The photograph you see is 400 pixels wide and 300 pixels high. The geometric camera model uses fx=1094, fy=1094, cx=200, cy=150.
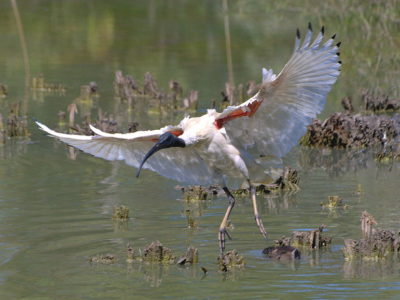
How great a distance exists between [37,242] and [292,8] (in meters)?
18.8

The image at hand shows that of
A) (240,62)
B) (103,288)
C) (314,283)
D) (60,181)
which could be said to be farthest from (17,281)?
(240,62)

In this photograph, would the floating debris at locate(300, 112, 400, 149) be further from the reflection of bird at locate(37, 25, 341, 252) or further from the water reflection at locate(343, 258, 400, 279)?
the water reflection at locate(343, 258, 400, 279)

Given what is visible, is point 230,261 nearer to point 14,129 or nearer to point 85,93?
point 14,129

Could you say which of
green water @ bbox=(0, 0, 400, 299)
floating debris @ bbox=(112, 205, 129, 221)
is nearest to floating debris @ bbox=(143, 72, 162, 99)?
green water @ bbox=(0, 0, 400, 299)

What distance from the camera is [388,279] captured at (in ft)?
24.7

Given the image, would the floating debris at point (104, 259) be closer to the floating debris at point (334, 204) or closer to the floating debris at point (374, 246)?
the floating debris at point (374, 246)

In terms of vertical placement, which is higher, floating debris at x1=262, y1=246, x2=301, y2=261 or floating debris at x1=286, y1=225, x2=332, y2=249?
floating debris at x1=286, y1=225, x2=332, y2=249

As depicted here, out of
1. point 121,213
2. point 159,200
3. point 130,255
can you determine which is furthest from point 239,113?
point 159,200

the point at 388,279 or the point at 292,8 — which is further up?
the point at 292,8

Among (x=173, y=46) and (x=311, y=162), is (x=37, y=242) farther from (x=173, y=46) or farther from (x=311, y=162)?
(x=173, y=46)

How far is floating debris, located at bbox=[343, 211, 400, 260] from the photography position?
8039 millimetres

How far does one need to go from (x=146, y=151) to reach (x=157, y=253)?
1255 mm

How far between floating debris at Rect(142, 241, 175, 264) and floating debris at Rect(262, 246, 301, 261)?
763 millimetres

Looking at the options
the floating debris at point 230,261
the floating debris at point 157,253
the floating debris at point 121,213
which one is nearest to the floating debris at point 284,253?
the floating debris at point 230,261
